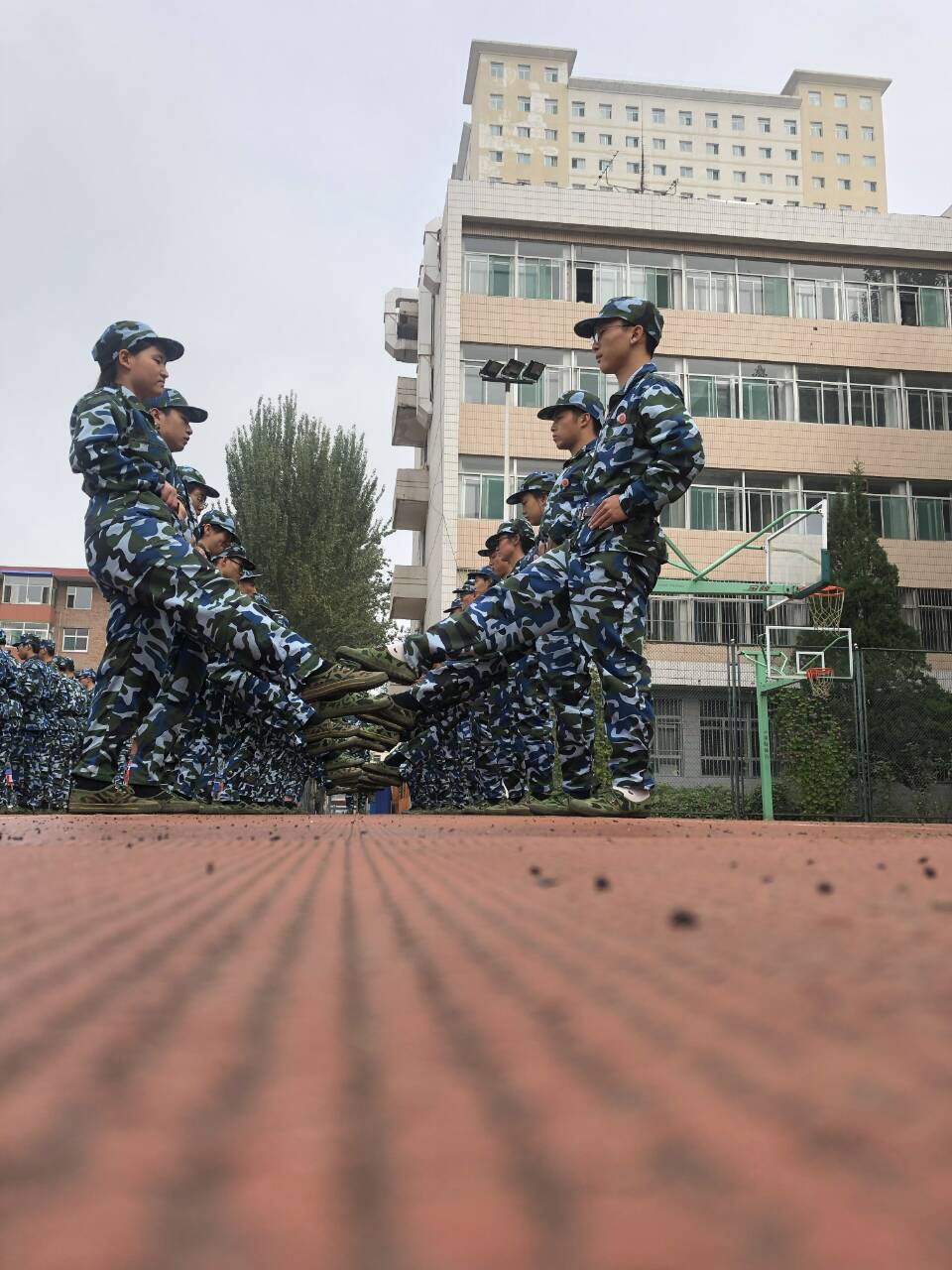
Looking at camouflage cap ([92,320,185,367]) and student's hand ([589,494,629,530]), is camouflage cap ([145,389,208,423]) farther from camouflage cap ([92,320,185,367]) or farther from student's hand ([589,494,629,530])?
student's hand ([589,494,629,530])

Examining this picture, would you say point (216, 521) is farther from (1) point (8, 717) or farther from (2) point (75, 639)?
(2) point (75, 639)

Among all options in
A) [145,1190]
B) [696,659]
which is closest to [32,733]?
[696,659]

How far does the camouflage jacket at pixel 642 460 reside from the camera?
3.97 meters

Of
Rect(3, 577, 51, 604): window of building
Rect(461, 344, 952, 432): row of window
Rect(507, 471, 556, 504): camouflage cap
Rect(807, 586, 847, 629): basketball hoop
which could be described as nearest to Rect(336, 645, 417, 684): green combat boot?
Rect(507, 471, 556, 504): camouflage cap

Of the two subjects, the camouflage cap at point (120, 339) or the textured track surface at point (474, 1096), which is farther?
the camouflage cap at point (120, 339)

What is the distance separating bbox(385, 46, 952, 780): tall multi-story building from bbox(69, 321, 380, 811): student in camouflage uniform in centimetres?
1759

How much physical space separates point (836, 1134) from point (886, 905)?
0.52m

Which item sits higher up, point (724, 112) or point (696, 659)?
point (724, 112)

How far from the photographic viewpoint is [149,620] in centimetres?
436

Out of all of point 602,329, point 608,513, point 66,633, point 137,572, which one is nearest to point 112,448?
point 137,572

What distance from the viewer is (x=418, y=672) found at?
3.79 meters

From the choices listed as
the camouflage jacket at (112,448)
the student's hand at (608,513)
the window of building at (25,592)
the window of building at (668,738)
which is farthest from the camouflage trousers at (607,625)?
the window of building at (25,592)

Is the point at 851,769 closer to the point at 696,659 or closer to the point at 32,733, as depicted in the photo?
the point at 696,659

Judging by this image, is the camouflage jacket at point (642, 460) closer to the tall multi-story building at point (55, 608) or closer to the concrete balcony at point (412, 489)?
the concrete balcony at point (412, 489)
